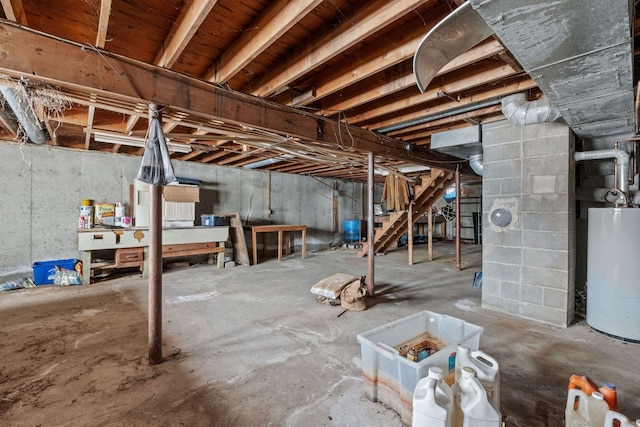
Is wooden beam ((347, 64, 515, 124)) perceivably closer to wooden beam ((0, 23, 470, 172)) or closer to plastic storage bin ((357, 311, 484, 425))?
wooden beam ((0, 23, 470, 172))

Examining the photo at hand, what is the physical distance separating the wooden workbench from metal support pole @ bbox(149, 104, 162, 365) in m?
2.20

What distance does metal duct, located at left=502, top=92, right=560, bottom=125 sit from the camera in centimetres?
235

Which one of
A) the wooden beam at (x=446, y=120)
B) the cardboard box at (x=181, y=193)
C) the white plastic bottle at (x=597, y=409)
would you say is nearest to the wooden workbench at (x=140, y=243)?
the cardboard box at (x=181, y=193)

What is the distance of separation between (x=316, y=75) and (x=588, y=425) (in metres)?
2.63

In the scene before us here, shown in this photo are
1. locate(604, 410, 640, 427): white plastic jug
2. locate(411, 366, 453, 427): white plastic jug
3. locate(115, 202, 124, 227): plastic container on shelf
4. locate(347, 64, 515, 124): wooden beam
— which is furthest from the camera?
locate(115, 202, 124, 227): plastic container on shelf

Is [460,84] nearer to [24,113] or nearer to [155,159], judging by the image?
[155,159]

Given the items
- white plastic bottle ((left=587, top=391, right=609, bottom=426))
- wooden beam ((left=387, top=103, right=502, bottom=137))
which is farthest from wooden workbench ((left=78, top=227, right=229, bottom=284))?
white plastic bottle ((left=587, top=391, right=609, bottom=426))

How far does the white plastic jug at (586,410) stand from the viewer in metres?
1.05

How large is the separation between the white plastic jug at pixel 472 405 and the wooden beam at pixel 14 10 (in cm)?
267

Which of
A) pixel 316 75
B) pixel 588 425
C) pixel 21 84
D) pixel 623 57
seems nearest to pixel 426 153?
pixel 316 75

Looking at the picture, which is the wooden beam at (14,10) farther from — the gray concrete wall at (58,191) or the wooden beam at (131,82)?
the gray concrete wall at (58,191)

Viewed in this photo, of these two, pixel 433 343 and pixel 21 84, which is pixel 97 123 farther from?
pixel 433 343

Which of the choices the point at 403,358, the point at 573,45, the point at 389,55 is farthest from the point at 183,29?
the point at 403,358

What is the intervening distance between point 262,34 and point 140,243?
3.86 meters
